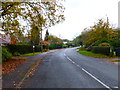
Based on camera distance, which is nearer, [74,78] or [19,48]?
[74,78]

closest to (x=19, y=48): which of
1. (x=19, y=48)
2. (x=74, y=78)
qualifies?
(x=19, y=48)

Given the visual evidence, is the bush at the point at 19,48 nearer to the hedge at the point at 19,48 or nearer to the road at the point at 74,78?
the hedge at the point at 19,48

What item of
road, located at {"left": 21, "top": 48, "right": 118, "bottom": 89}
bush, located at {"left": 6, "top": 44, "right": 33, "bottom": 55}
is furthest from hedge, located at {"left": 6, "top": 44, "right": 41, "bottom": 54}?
road, located at {"left": 21, "top": 48, "right": 118, "bottom": 89}

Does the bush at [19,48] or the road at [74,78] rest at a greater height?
the bush at [19,48]

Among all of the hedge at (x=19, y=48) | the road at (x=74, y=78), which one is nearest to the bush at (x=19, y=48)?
the hedge at (x=19, y=48)

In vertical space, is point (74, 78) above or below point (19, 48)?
below

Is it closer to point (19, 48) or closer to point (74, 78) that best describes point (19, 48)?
point (19, 48)

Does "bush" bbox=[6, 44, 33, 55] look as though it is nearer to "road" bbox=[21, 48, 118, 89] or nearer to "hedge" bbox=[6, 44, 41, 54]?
"hedge" bbox=[6, 44, 41, 54]

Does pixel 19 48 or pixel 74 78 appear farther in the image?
pixel 19 48

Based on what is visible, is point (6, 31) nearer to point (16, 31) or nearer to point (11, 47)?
point (16, 31)

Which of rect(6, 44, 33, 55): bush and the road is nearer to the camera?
the road

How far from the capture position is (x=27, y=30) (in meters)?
17.2

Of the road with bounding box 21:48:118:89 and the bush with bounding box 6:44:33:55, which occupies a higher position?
the bush with bounding box 6:44:33:55

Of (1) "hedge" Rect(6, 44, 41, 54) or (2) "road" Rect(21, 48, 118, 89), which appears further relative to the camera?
(1) "hedge" Rect(6, 44, 41, 54)
